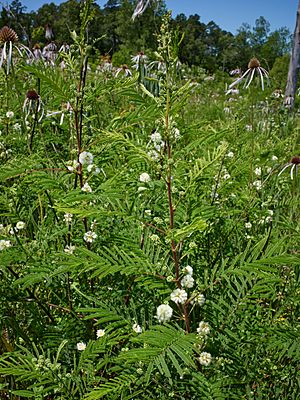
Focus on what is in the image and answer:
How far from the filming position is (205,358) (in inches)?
34.9

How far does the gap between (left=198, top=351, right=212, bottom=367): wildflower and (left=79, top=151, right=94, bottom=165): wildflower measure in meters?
0.47

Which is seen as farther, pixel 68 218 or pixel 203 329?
pixel 68 218

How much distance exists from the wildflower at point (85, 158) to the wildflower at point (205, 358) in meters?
0.47

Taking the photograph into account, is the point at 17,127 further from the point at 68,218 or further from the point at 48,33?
the point at 68,218

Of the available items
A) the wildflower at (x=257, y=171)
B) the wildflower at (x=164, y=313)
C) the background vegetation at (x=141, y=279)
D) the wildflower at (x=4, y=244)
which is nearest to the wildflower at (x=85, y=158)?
the background vegetation at (x=141, y=279)

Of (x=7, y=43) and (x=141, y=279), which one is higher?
(x=7, y=43)

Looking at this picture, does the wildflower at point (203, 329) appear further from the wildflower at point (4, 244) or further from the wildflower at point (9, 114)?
the wildflower at point (9, 114)

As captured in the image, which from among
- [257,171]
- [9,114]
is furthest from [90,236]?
[9,114]

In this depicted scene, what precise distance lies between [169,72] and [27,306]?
2.19ft

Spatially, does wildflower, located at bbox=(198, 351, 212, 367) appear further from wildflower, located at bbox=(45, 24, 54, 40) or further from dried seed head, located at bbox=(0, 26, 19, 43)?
wildflower, located at bbox=(45, 24, 54, 40)

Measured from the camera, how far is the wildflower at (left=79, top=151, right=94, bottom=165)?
42.0 inches

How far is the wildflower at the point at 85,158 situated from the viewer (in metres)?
1.07

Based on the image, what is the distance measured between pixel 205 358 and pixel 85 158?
0.48 metres

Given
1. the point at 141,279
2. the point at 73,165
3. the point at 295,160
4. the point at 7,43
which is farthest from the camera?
the point at 295,160
